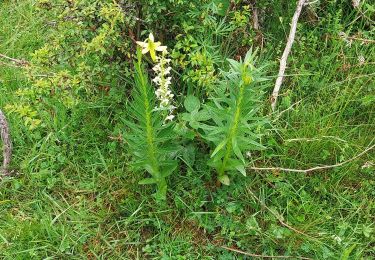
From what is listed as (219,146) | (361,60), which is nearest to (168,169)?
(219,146)

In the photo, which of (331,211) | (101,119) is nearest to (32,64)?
(101,119)

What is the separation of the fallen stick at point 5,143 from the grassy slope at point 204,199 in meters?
0.09

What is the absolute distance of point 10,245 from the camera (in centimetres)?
265

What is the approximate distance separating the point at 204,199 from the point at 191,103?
0.54m

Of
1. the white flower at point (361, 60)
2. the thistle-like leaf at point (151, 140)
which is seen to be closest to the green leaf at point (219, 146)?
the thistle-like leaf at point (151, 140)

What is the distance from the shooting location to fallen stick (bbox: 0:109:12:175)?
283cm

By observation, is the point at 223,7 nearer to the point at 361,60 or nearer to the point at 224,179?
the point at 361,60

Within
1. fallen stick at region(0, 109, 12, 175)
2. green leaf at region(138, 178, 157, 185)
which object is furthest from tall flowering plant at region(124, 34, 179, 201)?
fallen stick at region(0, 109, 12, 175)

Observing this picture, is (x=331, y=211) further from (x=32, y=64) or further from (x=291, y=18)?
(x=32, y=64)

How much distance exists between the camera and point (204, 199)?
9.11 ft

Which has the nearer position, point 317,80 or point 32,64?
point 32,64

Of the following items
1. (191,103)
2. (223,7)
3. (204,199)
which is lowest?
(204,199)

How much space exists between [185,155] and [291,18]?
1.27 m

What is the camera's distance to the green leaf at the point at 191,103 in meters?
2.81
